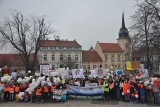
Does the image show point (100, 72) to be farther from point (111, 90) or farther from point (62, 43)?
point (62, 43)

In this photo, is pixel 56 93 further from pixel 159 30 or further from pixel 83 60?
pixel 83 60

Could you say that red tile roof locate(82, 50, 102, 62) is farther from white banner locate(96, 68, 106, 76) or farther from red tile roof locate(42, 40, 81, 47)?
white banner locate(96, 68, 106, 76)

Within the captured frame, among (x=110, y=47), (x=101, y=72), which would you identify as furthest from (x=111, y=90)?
(x=110, y=47)

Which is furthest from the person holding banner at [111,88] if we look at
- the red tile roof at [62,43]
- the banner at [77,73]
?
the red tile roof at [62,43]

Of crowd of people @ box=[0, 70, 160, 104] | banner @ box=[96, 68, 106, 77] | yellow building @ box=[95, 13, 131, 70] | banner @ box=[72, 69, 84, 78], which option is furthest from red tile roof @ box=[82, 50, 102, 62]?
crowd of people @ box=[0, 70, 160, 104]

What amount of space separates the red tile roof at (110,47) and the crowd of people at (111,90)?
79030 mm

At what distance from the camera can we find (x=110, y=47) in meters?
100

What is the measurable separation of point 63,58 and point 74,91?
7308 cm

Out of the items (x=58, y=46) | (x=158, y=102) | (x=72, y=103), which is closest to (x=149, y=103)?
(x=158, y=102)

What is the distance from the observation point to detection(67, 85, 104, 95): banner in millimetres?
18375

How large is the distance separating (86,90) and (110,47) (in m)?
82.4

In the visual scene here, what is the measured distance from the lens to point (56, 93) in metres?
18.1

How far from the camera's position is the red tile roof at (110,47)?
323 feet

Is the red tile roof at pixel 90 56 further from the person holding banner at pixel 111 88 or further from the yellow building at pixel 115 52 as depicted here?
the person holding banner at pixel 111 88
